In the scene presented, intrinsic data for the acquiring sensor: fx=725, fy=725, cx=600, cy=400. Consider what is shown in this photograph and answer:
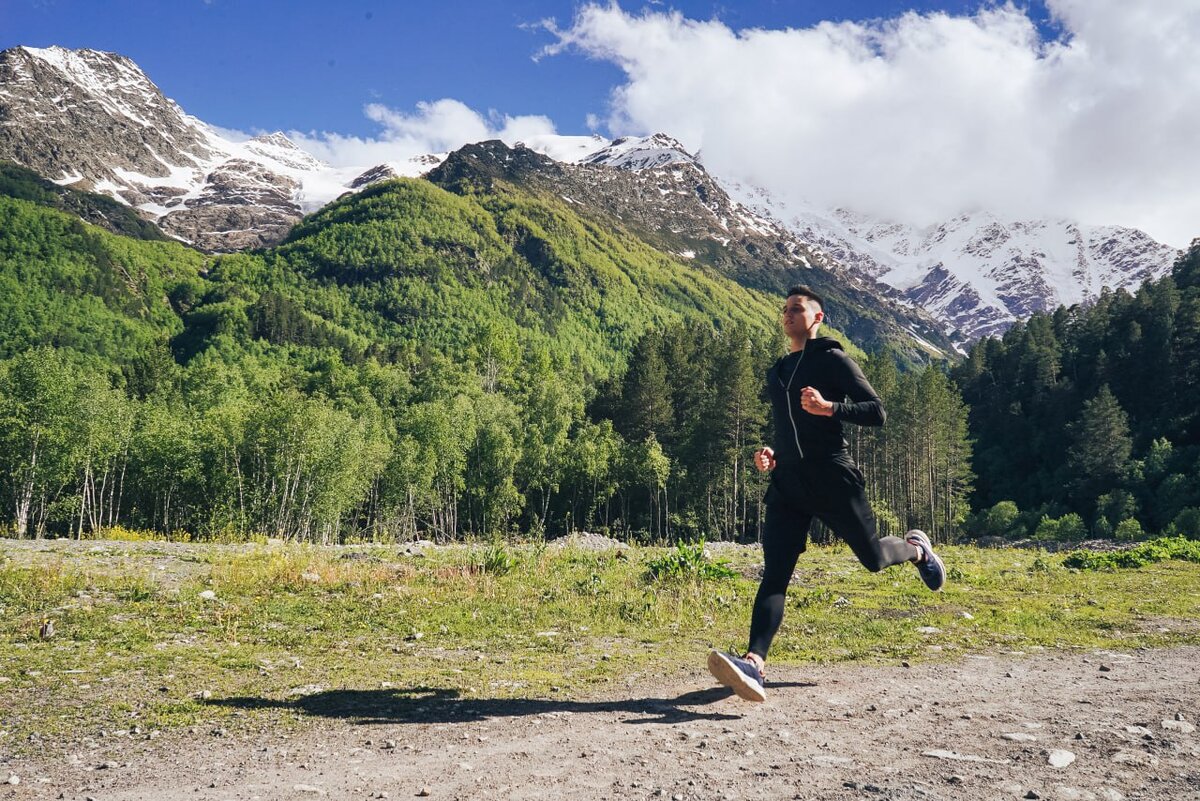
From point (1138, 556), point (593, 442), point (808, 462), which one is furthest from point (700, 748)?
point (593, 442)

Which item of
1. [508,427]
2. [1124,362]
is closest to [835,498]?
[508,427]

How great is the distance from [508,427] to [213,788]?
251ft

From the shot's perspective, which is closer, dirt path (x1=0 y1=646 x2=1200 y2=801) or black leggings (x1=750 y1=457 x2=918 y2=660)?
dirt path (x1=0 y1=646 x2=1200 y2=801)

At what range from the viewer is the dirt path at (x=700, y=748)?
14.0 feet

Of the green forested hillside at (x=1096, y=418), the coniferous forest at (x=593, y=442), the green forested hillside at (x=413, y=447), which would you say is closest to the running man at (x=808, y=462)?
the coniferous forest at (x=593, y=442)

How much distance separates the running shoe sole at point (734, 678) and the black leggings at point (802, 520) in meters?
0.47

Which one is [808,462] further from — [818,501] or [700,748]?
Result: [700,748]

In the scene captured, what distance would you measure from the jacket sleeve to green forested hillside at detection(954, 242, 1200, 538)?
218 ft

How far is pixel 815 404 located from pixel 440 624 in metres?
6.43

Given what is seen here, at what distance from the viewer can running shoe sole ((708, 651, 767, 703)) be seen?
6047 millimetres

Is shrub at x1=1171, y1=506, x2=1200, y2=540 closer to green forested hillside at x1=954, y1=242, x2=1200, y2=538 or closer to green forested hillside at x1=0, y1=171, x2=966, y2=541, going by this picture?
green forested hillside at x1=954, y1=242, x2=1200, y2=538

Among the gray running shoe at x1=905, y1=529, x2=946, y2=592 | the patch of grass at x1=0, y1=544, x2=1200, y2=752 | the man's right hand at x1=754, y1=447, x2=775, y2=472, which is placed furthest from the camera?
the gray running shoe at x1=905, y1=529, x2=946, y2=592

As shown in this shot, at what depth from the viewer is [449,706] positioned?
637cm

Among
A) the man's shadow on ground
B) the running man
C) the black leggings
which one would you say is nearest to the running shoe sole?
the running man
